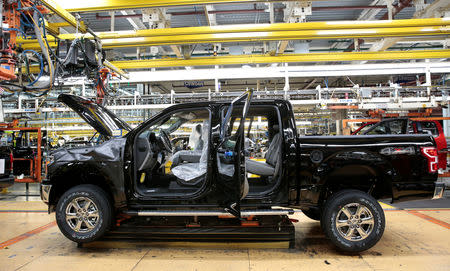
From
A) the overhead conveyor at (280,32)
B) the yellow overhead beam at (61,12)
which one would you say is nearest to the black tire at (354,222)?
the overhead conveyor at (280,32)

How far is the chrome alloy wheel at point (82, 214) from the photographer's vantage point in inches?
121

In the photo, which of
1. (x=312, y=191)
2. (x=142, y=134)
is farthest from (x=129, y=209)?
(x=312, y=191)

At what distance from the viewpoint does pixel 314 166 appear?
3023mm

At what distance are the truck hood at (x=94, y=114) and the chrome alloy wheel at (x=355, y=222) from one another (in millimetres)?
3144

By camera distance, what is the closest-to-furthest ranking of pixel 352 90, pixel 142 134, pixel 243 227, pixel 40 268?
pixel 40 268 → pixel 243 227 → pixel 142 134 → pixel 352 90

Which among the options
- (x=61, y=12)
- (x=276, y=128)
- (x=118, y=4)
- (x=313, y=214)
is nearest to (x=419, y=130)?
(x=313, y=214)

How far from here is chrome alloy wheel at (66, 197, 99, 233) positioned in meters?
3.09

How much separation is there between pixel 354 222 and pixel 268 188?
0.96 metres

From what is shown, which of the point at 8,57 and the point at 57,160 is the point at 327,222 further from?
the point at 8,57

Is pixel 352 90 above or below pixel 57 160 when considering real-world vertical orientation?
above

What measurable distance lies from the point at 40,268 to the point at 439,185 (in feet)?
13.8

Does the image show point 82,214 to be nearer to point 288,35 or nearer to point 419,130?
point 288,35

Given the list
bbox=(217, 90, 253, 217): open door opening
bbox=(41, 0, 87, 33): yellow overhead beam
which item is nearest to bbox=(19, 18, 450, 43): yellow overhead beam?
bbox=(41, 0, 87, 33): yellow overhead beam

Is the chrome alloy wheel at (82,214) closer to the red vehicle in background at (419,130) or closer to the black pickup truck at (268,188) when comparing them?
the black pickup truck at (268,188)
